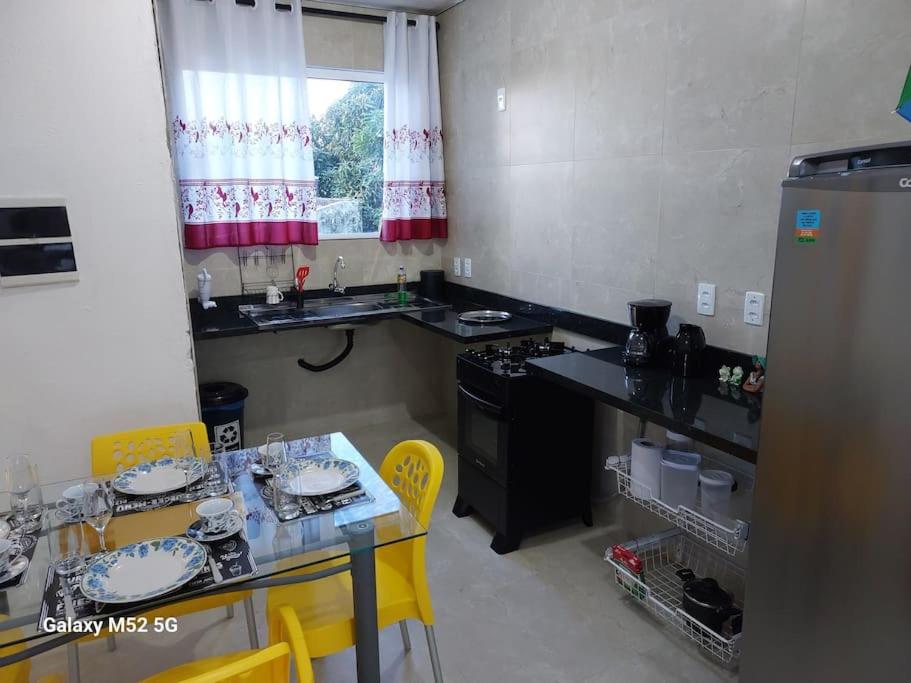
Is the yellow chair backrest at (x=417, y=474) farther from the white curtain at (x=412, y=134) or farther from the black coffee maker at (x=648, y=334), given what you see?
the white curtain at (x=412, y=134)

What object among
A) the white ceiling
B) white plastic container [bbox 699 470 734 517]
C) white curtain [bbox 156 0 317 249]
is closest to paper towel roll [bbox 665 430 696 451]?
white plastic container [bbox 699 470 734 517]

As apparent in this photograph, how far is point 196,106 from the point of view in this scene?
3.45 meters

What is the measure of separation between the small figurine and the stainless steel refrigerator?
61 centimetres

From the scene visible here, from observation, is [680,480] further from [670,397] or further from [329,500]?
[329,500]

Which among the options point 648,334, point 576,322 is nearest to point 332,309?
point 576,322

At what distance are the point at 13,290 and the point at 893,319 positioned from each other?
2.68m

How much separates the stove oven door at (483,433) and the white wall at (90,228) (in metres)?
1.25

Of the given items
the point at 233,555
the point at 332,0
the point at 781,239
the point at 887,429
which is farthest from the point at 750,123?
the point at 332,0

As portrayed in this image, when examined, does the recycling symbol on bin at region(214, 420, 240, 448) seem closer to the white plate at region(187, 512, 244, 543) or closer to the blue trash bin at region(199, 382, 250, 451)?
the blue trash bin at region(199, 382, 250, 451)

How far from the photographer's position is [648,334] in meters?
2.48

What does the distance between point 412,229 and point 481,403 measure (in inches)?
67.6

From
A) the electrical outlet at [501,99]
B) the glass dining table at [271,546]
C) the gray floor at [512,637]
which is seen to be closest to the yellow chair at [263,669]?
the glass dining table at [271,546]

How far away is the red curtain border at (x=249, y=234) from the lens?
3.56m

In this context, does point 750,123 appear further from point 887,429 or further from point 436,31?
point 436,31
